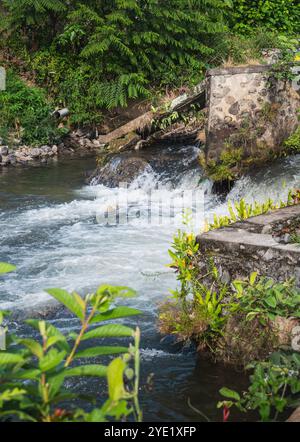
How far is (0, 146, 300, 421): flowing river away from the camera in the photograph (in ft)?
16.3

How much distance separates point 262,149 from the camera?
423 inches

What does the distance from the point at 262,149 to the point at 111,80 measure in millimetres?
7623

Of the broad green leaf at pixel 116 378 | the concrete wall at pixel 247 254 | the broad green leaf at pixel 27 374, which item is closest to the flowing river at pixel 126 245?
the concrete wall at pixel 247 254

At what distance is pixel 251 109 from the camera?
1077 cm

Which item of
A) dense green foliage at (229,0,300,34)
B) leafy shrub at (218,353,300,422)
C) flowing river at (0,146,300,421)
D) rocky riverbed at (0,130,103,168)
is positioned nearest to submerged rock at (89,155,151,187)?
flowing river at (0,146,300,421)

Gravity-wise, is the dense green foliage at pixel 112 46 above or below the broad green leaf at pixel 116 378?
above

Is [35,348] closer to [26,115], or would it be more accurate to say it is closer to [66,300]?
[66,300]

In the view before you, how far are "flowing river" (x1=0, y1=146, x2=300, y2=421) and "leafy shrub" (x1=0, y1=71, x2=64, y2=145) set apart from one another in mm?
2256

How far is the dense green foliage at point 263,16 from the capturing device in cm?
1933

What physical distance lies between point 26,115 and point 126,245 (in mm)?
9299

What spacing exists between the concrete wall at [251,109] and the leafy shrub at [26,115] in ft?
22.4

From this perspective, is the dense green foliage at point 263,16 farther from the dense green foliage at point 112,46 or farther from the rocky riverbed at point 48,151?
the rocky riverbed at point 48,151
